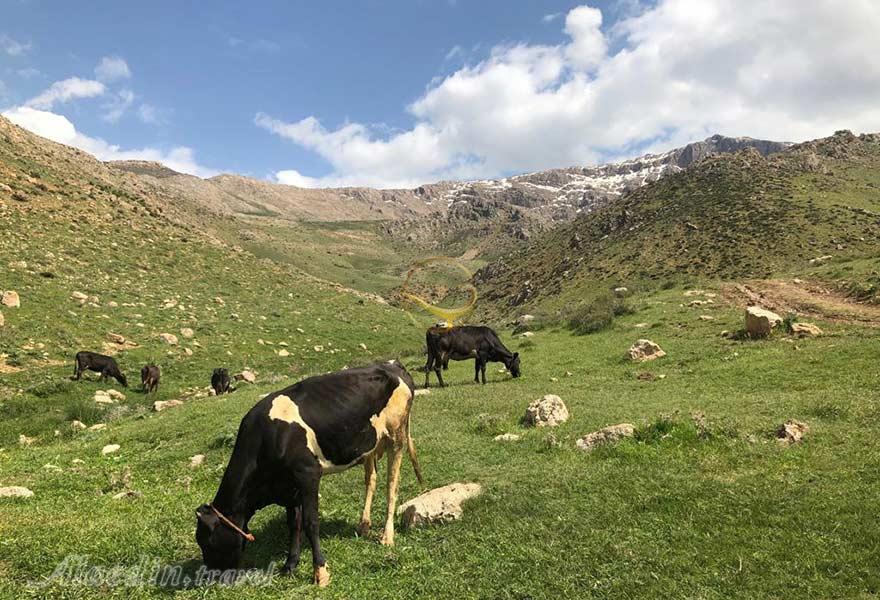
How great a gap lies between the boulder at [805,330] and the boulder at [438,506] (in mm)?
18775

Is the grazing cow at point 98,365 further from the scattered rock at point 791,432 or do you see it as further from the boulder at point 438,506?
the scattered rock at point 791,432

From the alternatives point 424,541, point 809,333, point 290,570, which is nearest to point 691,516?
point 424,541

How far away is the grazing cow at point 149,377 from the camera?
23.9m

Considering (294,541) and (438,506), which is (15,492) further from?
(438,506)

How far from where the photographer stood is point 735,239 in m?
52.2

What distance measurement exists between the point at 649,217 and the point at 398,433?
68.2 meters

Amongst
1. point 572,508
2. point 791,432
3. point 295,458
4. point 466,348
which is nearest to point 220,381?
point 466,348

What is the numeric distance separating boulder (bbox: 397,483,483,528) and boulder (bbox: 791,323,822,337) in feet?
61.6

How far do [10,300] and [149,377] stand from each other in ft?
28.6

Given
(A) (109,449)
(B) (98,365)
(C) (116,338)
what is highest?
(C) (116,338)

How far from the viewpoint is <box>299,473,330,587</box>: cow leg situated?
697cm

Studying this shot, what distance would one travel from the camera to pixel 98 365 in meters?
23.2

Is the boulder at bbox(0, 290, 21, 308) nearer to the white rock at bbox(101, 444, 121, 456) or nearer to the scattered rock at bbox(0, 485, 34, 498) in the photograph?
the white rock at bbox(101, 444, 121, 456)

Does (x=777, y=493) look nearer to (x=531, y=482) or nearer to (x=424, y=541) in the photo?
(x=531, y=482)
